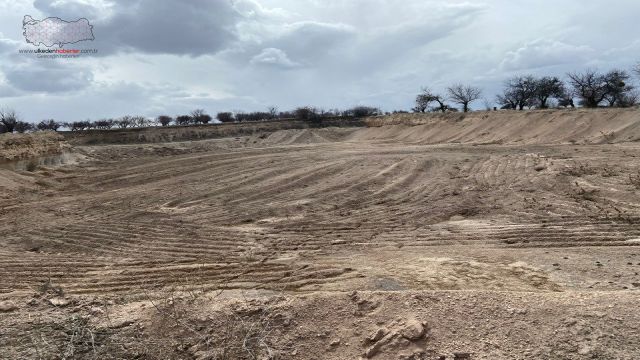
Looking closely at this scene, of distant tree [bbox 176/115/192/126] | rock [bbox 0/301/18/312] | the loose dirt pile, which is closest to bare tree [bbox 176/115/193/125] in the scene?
distant tree [bbox 176/115/192/126]

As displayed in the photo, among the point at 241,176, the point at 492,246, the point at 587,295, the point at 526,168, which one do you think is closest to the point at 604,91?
the point at 526,168

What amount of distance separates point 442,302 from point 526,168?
1204cm

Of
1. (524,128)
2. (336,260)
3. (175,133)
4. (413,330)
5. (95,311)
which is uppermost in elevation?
(175,133)

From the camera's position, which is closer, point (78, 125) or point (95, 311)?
point (95, 311)

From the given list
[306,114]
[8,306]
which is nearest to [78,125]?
[306,114]

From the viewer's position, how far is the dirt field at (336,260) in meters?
5.11

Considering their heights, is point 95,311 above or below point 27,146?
below

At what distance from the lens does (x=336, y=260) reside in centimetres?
855

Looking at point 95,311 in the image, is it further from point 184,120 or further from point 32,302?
point 184,120

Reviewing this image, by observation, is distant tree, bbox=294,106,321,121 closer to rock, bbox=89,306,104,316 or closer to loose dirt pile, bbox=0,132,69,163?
loose dirt pile, bbox=0,132,69,163

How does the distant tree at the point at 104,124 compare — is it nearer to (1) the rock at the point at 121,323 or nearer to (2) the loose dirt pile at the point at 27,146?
(2) the loose dirt pile at the point at 27,146

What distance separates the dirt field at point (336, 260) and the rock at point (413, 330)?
33 millimetres

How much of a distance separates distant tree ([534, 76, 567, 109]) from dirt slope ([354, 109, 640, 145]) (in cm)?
1458

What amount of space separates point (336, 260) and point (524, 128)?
2516 cm
